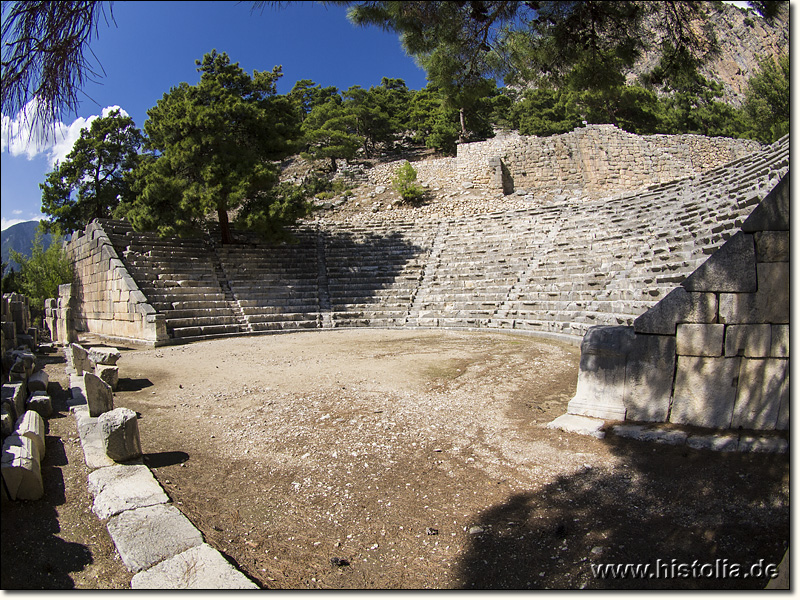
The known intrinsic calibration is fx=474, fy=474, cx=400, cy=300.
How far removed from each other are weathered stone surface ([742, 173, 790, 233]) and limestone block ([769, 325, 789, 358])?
78 cm

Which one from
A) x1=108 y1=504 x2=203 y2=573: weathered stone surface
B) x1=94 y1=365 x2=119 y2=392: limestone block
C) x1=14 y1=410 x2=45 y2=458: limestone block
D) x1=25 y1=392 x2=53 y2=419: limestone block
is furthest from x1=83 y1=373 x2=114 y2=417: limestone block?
x1=108 y1=504 x2=203 y2=573: weathered stone surface

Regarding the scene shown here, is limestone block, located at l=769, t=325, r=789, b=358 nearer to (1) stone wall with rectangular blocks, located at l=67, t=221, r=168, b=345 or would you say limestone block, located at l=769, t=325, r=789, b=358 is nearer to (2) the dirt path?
(2) the dirt path

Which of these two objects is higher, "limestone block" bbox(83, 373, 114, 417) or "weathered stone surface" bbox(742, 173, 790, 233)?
"weathered stone surface" bbox(742, 173, 790, 233)

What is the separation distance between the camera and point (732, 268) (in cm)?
382

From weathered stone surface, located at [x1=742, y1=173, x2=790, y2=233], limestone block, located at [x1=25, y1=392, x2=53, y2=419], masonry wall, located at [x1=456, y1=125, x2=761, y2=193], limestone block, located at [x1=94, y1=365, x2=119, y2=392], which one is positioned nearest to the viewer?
weathered stone surface, located at [x1=742, y1=173, x2=790, y2=233]

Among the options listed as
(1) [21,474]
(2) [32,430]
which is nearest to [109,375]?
(2) [32,430]

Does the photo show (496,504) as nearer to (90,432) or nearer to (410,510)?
(410,510)

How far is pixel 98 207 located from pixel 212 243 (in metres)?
8.43

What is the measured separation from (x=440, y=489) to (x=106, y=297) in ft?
44.8

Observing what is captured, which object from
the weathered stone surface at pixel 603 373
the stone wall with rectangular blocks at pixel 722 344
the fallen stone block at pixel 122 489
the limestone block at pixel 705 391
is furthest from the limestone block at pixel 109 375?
the limestone block at pixel 705 391

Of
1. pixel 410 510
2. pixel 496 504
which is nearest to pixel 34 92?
pixel 410 510

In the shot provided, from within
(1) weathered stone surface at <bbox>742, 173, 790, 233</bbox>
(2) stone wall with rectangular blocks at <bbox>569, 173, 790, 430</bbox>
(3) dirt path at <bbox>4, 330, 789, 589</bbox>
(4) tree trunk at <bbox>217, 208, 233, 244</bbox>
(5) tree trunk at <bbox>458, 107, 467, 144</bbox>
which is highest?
(5) tree trunk at <bbox>458, 107, 467, 144</bbox>

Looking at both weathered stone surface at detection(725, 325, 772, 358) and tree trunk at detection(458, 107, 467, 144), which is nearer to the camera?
weathered stone surface at detection(725, 325, 772, 358)

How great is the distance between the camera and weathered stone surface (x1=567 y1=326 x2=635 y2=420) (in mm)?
4414
